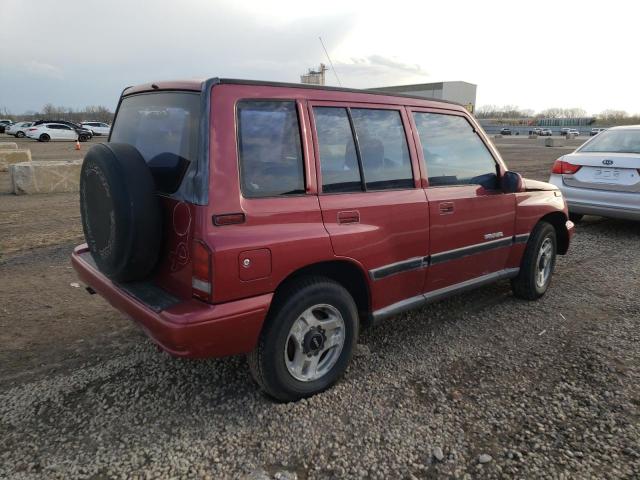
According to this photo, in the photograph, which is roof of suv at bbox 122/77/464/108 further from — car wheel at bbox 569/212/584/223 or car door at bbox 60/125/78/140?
car door at bbox 60/125/78/140

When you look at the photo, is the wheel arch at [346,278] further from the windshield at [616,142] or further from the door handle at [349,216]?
the windshield at [616,142]

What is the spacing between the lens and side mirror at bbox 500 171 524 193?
12.5 feet

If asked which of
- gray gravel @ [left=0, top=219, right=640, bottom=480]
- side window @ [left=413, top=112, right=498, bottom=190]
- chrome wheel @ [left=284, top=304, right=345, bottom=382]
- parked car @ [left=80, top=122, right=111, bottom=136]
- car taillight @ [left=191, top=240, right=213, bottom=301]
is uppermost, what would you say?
parked car @ [left=80, top=122, right=111, bottom=136]

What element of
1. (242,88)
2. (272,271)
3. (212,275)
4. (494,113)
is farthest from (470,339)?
(494,113)

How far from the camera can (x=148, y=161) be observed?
2.87 metres

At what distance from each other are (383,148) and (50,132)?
38449 mm

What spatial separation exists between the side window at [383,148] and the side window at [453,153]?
0.22 meters

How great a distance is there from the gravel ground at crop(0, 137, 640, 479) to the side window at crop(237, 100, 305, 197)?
1.36m

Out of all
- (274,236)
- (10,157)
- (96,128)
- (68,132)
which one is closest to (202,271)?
(274,236)

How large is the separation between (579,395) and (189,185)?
275 cm

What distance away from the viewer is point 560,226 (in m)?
4.84

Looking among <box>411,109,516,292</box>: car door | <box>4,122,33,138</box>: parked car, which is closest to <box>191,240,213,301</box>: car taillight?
<box>411,109,516,292</box>: car door

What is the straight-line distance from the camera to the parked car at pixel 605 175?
652cm

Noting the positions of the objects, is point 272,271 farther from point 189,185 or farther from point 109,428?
point 109,428
